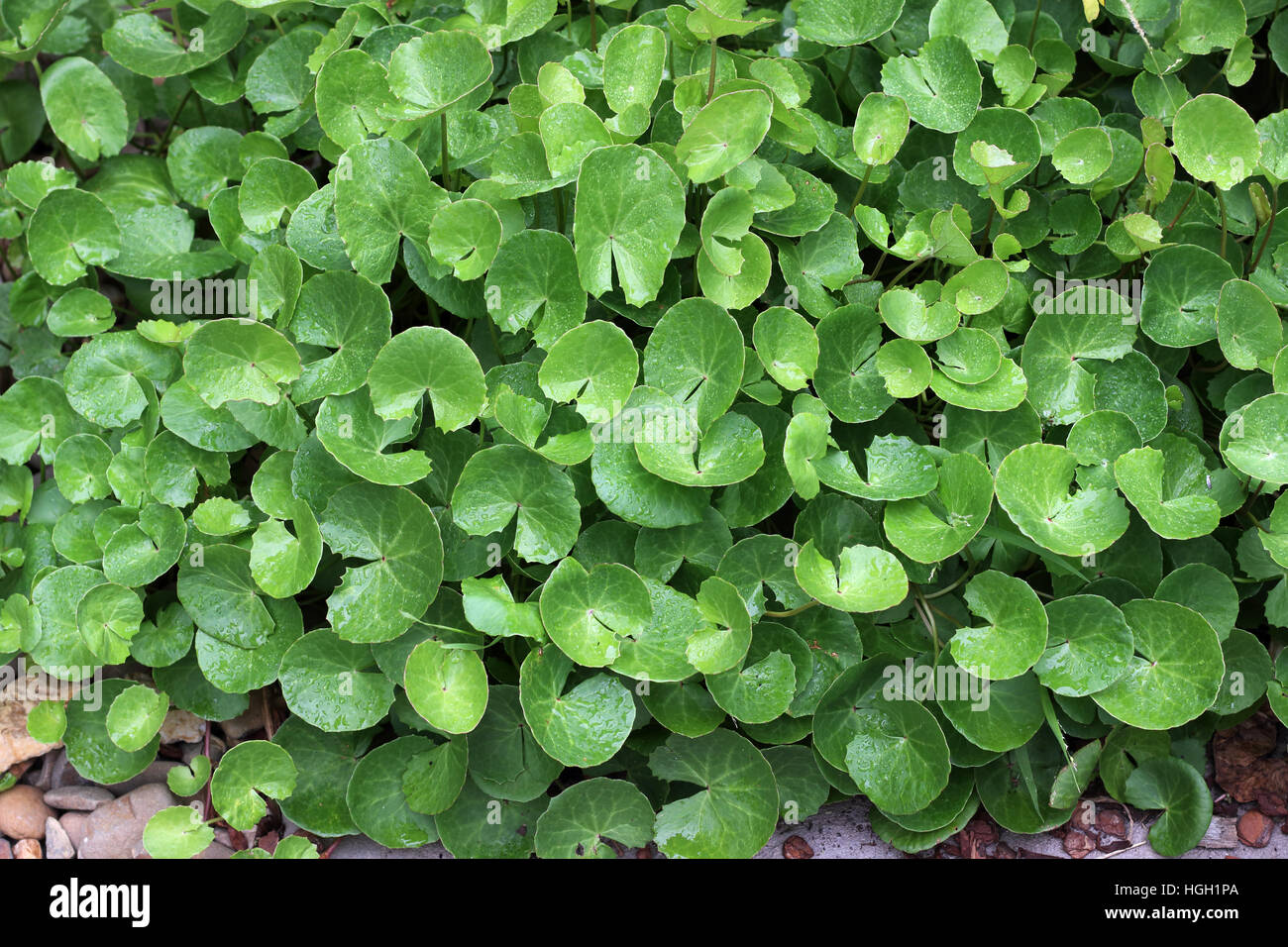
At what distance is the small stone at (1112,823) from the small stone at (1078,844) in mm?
32

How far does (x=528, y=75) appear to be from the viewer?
1.82 metres

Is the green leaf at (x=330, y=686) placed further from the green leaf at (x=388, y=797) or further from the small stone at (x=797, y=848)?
the small stone at (x=797, y=848)

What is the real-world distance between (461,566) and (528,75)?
929mm

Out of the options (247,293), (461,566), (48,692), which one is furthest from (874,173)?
(48,692)

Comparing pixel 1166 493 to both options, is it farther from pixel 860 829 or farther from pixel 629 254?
pixel 629 254

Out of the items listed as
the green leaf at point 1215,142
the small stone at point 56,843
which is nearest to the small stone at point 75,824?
the small stone at point 56,843

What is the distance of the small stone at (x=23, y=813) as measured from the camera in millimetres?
1662

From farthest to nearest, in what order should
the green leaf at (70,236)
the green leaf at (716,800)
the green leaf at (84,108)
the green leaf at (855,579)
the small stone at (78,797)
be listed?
the green leaf at (84,108), the green leaf at (70,236), the small stone at (78,797), the green leaf at (716,800), the green leaf at (855,579)

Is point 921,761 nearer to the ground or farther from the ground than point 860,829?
farther from the ground

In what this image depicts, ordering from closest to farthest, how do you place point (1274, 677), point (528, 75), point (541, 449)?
point (541, 449) < point (1274, 677) < point (528, 75)

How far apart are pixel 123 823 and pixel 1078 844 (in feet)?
5.07

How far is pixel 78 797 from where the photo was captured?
1.68 m

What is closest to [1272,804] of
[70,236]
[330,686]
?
[330,686]

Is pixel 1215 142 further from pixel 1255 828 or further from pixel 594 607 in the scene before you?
pixel 594 607
